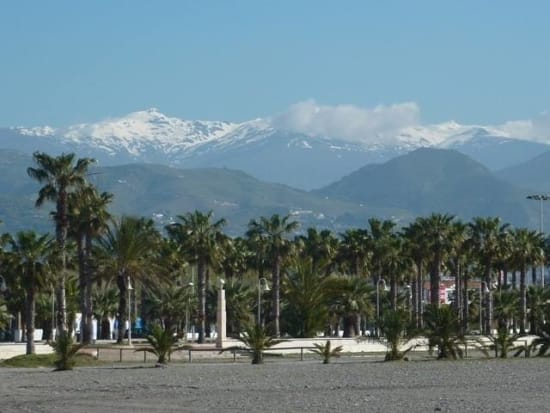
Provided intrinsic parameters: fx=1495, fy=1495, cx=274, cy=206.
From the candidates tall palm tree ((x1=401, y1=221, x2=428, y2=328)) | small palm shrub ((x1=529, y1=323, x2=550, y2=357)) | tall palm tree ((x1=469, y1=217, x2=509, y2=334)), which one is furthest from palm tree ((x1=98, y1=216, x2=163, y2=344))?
tall palm tree ((x1=469, y1=217, x2=509, y2=334))

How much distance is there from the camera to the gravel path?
33688mm

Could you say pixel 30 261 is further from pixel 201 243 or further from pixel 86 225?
pixel 201 243

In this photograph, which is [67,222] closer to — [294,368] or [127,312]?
[127,312]

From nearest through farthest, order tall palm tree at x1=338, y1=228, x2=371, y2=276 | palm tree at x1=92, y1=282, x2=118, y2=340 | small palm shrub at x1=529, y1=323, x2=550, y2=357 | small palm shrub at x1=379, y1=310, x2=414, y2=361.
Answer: small palm shrub at x1=379, y1=310, x2=414, y2=361, small palm shrub at x1=529, y1=323, x2=550, y2=357, palm tree at x1=92, y1=282, x2=118, y2=340, tall palm tree at x1=338, y1=228, x2=371, y2=276

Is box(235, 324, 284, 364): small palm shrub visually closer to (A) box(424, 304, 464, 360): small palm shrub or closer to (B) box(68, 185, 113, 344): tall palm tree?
(A) box(424, 304, 464, 360): small palm shrub

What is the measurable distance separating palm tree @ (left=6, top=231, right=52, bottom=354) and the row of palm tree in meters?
0.05

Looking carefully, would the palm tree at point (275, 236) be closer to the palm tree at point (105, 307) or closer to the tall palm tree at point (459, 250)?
the tall palm tree at point (459, 250)

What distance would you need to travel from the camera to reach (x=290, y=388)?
1597 inches

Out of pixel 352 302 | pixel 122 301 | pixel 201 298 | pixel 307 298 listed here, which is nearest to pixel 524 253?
pixel 352 302

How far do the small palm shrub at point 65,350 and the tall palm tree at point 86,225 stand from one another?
20717 mm

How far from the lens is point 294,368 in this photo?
5331 cm

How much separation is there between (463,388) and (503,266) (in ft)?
278

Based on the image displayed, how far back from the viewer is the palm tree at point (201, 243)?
101 m

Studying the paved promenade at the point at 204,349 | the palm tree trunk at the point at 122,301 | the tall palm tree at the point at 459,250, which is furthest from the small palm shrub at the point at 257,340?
the tall palm tree at the point at 459,250
